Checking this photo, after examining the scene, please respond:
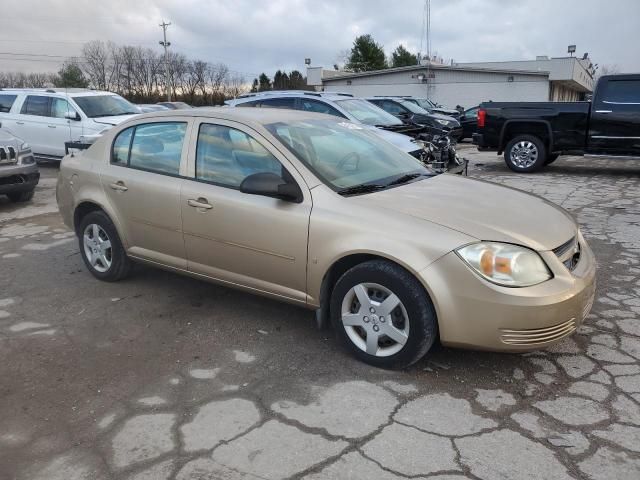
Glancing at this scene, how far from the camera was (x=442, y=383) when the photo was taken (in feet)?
10.7

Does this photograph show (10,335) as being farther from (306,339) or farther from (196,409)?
(306,339)

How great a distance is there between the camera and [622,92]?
404 inches

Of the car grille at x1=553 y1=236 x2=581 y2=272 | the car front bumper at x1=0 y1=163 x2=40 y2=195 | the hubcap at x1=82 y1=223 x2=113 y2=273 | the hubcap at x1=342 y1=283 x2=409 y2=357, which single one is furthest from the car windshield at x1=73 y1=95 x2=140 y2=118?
the car grille at x1=553 y1=236 x2=581 y2=272

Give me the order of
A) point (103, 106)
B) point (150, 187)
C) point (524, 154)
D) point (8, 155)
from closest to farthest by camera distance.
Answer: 1. point (150, 187)
2. point (8, 155)
3. point (524, 154)
4. point (103, 106)

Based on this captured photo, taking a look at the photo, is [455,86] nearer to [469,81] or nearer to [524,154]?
[469,81]

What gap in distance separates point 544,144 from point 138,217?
930cm

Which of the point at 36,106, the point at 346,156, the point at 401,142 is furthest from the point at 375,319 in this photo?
the point at 36,106

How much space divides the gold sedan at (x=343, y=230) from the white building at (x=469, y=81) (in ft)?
112

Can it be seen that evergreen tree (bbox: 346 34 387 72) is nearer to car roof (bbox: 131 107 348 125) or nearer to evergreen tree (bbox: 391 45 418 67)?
evergreen tree (bbox: 391 45 418 67)

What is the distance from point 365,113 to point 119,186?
6764 mm

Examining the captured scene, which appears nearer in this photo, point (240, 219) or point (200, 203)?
point (240, 219)

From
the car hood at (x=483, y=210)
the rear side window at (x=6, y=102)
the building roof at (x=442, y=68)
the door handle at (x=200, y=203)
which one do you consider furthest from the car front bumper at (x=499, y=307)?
the building roof at (x=442, y=68)

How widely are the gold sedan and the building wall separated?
3410 centimetres

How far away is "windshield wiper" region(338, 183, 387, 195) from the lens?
11.8 feet
